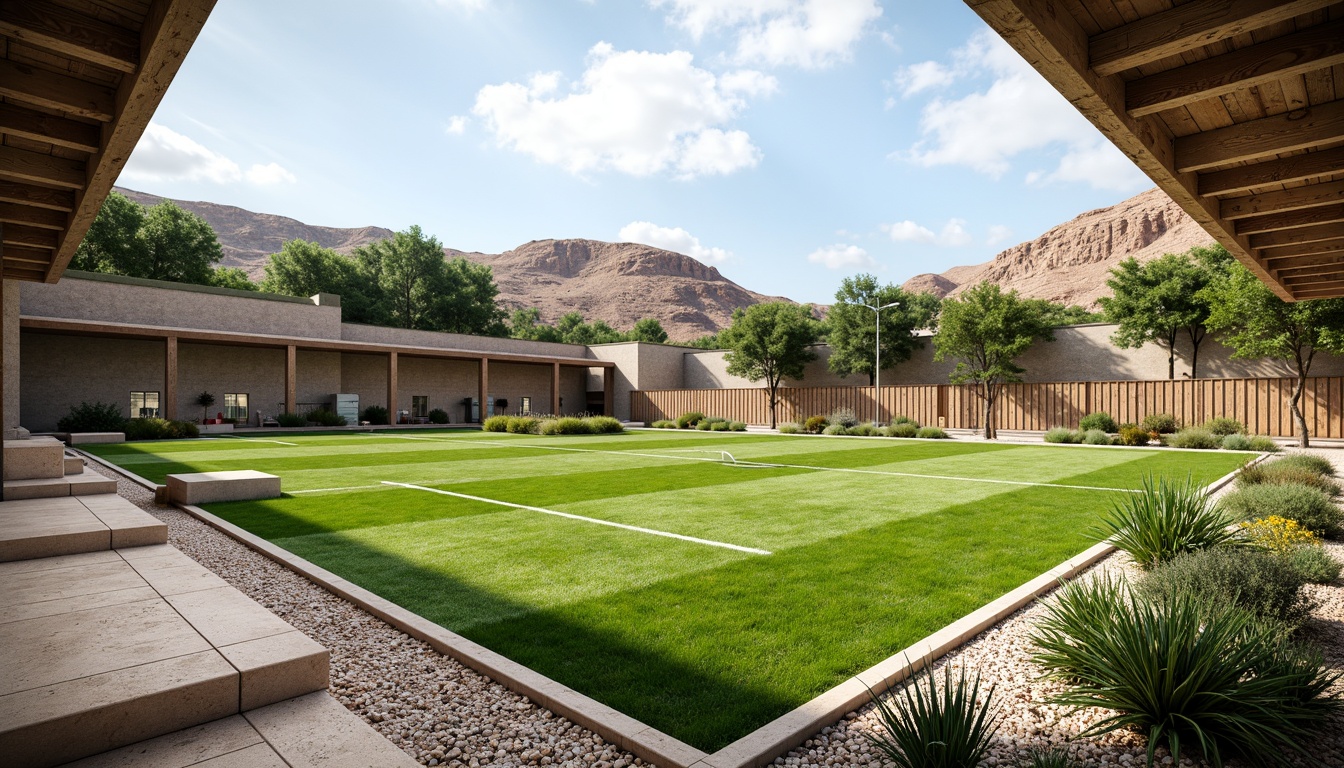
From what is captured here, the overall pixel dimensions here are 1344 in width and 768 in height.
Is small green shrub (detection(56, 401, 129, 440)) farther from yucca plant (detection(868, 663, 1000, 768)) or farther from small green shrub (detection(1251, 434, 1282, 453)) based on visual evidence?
small green shrub (detection(1251, 434, 1282, 453))

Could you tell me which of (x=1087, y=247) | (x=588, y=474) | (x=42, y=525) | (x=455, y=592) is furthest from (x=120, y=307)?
(x=1087, y=247)

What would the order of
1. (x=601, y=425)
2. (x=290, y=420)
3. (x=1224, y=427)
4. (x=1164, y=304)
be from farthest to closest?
(x=290, y=420) < (x=1164, y=304) < (x=601, y=425) < (x=1224, y=427)

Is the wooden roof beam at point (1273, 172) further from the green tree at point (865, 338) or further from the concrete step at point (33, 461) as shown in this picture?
the green tree at point (865, 338)

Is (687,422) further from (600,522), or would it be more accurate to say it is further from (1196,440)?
(600,522)

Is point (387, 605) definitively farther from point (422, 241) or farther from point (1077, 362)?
point (422, 241)

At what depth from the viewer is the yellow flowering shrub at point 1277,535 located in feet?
20.5

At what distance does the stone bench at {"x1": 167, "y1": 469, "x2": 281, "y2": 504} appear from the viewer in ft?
33.7

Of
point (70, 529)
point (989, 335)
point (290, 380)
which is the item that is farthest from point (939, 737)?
point (290, 380)

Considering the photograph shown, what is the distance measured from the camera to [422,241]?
67625 mm

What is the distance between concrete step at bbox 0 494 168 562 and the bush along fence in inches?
1426

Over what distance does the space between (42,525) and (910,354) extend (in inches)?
1663

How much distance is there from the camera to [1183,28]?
3.93 metres

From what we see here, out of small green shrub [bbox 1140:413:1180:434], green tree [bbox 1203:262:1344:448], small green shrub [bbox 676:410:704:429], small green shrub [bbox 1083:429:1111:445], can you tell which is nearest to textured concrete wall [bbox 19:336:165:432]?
small green shrub [bbox 676:410:704:429]

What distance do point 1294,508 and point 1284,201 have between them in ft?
12.9
